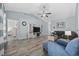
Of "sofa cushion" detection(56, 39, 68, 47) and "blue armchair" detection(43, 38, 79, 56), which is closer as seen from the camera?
"blue armchair" detection(43, 38, 79, 56)

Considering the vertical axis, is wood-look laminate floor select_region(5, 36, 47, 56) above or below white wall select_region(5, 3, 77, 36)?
below

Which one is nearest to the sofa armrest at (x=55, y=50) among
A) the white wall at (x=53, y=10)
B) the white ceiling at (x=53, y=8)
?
the white wall at (x=53, y=10)

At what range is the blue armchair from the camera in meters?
2.27

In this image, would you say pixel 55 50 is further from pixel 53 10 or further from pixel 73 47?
pixel 53 10

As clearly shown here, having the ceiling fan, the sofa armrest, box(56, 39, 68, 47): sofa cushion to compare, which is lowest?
the sofa armrest

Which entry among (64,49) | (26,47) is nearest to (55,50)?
(64,49)

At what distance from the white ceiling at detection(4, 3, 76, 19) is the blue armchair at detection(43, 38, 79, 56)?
523 millimetres

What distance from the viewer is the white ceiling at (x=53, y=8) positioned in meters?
2.48

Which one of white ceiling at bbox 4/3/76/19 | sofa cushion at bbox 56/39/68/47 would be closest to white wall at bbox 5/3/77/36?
white ceiling at bbox 4/3/76/19

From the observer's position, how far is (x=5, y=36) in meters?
2.46

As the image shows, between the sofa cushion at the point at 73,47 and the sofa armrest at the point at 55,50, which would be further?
the sofa armrest at the point at 55,50

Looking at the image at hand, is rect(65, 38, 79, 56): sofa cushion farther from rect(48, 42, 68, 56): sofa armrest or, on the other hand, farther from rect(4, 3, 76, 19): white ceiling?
rect(4, 3, 76, 19): white ceiling

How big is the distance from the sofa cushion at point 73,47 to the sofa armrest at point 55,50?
0.10 meters

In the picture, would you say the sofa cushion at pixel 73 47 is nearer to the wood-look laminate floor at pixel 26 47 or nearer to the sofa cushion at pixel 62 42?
the sofa cushion at pixel 62 42
